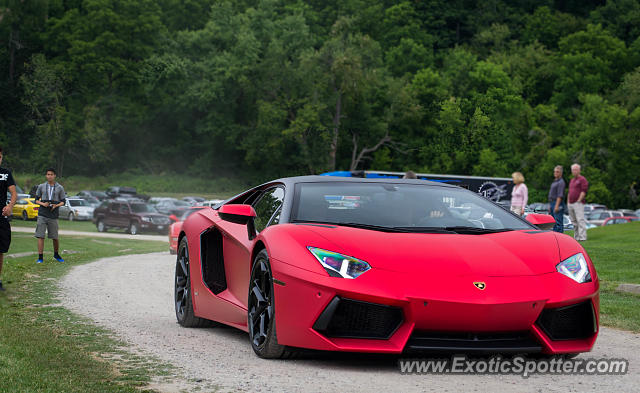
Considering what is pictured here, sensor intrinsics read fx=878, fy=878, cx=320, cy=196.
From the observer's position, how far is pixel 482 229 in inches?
247

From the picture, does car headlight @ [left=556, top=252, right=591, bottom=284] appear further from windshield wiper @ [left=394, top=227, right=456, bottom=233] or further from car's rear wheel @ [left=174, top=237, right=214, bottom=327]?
car's rear wheel @ [left=174, top=237, right=214, bottom=327]

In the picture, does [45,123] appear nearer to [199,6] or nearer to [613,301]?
[199,6]

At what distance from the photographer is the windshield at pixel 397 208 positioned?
6.25 m

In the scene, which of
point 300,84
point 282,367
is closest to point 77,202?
point 300,84

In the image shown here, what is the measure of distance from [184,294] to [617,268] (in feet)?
32.8

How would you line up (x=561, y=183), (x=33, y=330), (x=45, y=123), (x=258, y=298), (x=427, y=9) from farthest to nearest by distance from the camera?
(x=427, y=9)
(x=45, y=123)
(x=561, y=183)
(x=33, y=330)
(x=258, y=298)

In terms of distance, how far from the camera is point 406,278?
5.34 metres

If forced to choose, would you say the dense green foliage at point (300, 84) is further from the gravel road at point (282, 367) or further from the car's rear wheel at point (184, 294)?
the gravel road at point (282, 367)

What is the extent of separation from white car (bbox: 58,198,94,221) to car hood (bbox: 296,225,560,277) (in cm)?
4882

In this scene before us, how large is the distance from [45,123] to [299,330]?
77622 mm

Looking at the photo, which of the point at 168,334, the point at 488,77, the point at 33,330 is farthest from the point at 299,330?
the point at 488,77

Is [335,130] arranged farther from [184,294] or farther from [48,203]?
[184,294]

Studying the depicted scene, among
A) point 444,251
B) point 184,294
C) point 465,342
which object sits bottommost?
point 184,294

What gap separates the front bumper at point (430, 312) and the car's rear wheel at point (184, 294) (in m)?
2.69
